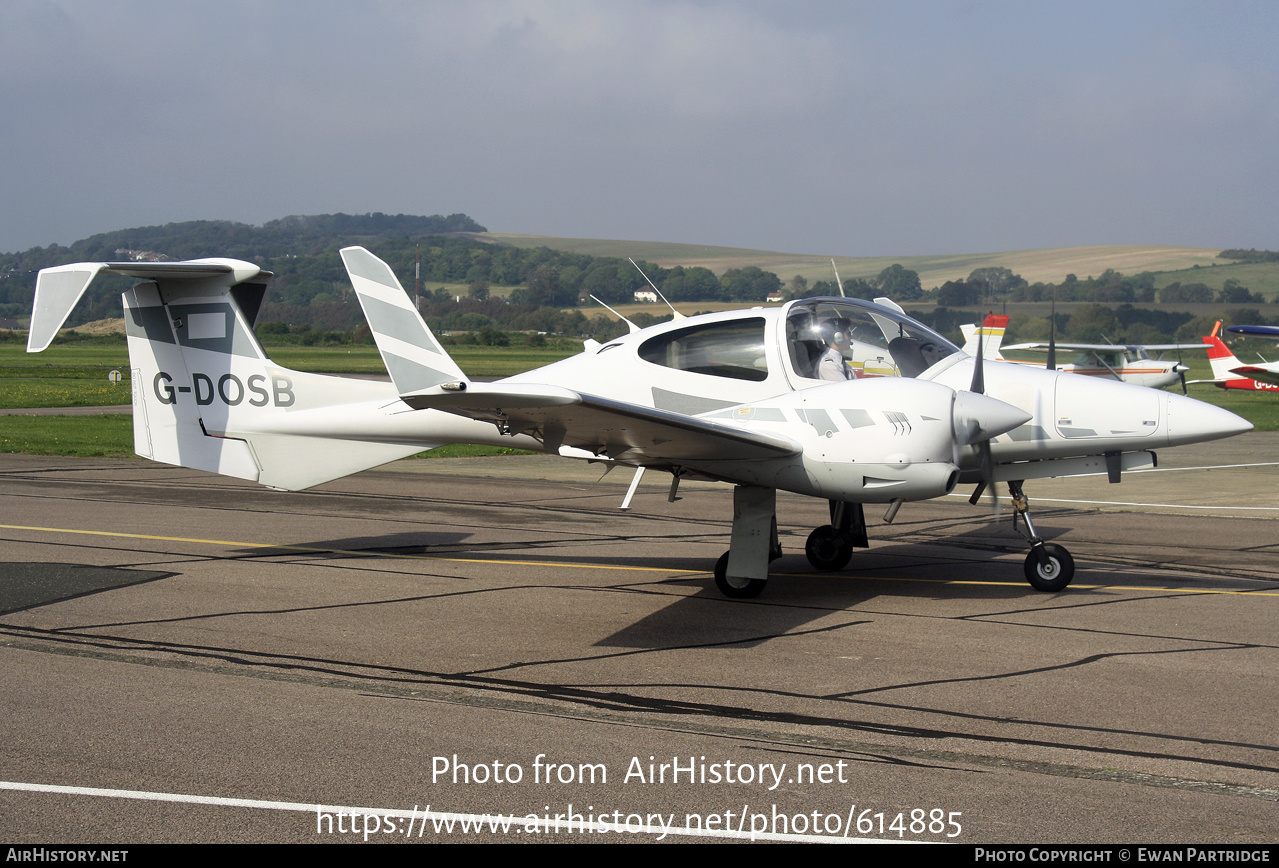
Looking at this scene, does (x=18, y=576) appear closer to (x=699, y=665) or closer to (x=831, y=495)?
(x=699, y=665)

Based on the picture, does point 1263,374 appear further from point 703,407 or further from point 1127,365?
point 703,407

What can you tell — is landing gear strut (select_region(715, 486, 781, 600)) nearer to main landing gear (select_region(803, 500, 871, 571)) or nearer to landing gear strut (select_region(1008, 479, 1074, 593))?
main landing gear (select_region(803, 500, 871, 571))

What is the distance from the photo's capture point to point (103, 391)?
1833 inches

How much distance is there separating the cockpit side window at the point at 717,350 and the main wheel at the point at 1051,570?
2982 millimetres

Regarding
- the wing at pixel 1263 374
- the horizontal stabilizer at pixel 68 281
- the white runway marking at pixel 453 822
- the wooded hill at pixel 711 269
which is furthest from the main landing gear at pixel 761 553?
the wooded hill at pixel 711 269

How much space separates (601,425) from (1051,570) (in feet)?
14.4

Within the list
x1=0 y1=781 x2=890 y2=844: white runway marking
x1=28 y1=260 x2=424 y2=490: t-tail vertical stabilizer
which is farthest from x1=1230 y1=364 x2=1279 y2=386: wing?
x1=0 y1=781 x2=890 y2=844: white runway marking

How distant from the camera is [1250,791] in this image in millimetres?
4840

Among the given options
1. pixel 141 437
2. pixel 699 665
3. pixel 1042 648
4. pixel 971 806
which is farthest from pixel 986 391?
pixel 141 437

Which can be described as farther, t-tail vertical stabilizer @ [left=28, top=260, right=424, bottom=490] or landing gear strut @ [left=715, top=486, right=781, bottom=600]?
t-tail vertical stabilizer @ [left=28, top=260, right=424, bottom=490]

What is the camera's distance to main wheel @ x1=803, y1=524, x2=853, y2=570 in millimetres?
10750

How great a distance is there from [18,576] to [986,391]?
9.05 metres

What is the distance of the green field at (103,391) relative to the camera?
25314mm

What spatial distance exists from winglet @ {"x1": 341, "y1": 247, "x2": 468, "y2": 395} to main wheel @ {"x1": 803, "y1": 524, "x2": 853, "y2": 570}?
4.03 m
